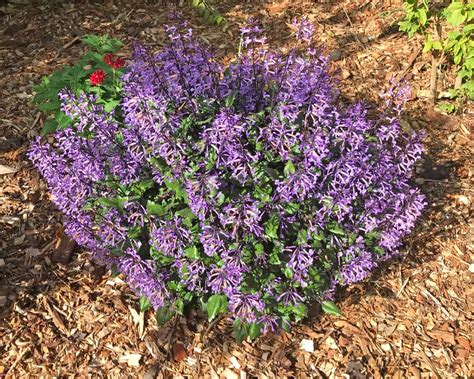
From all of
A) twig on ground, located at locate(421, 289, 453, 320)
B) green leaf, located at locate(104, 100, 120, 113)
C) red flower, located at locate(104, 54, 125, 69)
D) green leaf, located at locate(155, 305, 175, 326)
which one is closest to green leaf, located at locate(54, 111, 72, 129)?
green leaf, located at locate(104, 100, 120, 113)

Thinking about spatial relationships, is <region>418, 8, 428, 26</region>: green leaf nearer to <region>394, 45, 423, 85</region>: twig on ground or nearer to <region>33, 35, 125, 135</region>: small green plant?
<region>394, 45, 423, 85</region>: twig on ground

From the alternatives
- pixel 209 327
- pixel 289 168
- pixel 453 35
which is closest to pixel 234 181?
pixel 289 168

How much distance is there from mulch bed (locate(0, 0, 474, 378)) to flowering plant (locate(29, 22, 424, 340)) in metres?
0.42

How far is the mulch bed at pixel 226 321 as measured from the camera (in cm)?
364

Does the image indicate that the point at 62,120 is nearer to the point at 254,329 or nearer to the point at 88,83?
the point at 88,83

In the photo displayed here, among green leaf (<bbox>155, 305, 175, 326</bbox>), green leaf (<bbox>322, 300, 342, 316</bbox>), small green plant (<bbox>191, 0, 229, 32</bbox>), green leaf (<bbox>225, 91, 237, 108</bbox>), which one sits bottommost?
green leaf (<bbox>155, 305, 175, 326</bbox>)

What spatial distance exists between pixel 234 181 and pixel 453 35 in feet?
10.9

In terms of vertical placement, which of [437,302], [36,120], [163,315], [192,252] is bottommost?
[437,302]

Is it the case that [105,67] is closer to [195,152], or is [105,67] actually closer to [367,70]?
[195,152]

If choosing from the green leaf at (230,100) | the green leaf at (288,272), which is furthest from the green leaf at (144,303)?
the green leaf at (230,100)

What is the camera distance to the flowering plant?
283 cm

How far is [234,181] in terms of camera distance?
116 inches

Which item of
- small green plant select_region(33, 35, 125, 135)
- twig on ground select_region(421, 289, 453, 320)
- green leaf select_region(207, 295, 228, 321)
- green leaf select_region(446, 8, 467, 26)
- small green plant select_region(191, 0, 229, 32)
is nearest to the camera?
green leaf select_region(207, 295, 228, 321)

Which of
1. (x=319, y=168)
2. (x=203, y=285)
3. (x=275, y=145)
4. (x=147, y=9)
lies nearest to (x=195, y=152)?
(x=275, y=145)
